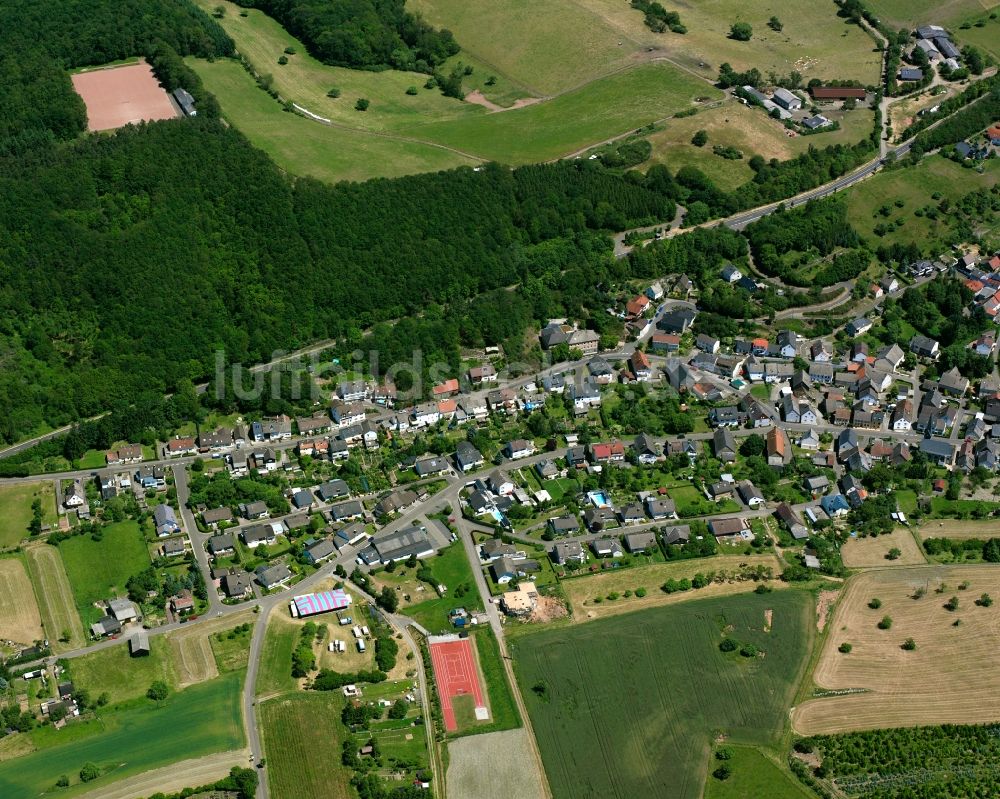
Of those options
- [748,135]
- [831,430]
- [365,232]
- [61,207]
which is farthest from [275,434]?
[748,135]

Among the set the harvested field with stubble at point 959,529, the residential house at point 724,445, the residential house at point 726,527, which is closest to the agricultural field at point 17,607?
the residential house at point 726,527

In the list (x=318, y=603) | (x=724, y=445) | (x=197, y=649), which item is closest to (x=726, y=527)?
(x=724, y=445)

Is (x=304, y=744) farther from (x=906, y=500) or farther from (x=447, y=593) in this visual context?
(x=906, y=500)

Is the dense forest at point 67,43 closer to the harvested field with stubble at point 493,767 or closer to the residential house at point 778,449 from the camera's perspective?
the residential house at point 778,449

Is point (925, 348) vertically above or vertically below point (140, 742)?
below

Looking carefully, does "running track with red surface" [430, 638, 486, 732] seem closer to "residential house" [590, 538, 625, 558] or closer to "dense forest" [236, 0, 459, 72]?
"residential house" [590, 538, 625, 558]

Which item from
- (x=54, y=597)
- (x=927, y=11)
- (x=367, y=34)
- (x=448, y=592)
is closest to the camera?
(x=448, y=592)
